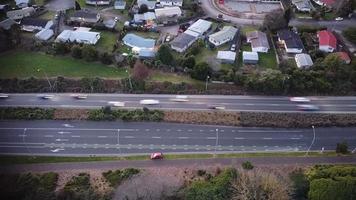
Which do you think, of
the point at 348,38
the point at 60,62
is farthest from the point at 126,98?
the point at 348,38

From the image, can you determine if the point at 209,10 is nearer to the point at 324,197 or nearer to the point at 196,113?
the point at 196,113

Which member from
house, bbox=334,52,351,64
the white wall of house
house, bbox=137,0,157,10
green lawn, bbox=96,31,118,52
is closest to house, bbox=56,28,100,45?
green lawn, bbox=96,31,118,52

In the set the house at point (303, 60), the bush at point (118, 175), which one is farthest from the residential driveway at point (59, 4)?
the house at point (303, 60)

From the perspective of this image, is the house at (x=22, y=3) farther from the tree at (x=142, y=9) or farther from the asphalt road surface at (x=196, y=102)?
the asphalt road surface at (x=196, y=102)

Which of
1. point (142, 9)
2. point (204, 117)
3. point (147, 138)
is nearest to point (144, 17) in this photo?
point (142, 9)

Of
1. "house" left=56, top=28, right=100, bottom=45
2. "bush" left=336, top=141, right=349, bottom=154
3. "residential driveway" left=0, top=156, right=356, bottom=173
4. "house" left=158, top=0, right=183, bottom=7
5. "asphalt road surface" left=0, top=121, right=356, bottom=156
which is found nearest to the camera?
"residential driveway" left=0, top=156, right=356, bottom=173

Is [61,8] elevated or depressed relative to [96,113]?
elevated

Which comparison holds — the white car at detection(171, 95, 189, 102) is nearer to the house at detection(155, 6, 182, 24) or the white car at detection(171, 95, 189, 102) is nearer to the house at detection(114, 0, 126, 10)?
the house at detection(155, 6, 182, 24)
